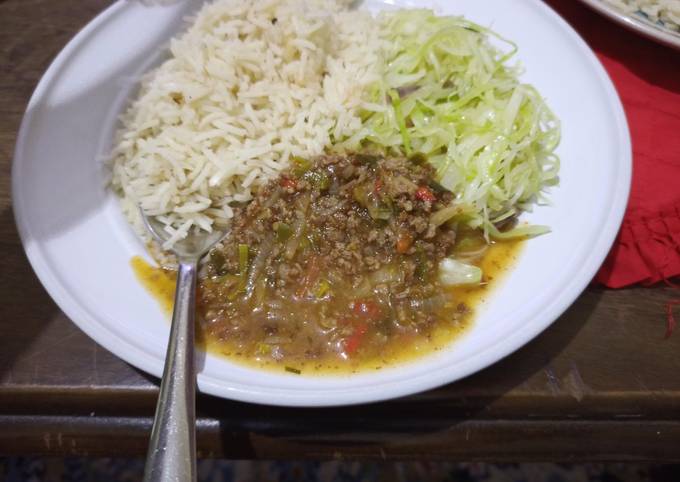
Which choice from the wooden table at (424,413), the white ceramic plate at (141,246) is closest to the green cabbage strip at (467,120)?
the white ceramic plate at (141,246)

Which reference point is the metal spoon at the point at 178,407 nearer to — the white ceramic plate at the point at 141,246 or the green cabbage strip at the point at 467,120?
the white ceramic plate at the point at 141,246

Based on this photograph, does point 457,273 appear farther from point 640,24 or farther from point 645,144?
point 640,24

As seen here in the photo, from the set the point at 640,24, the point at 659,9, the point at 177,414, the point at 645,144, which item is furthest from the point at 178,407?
the point at 659,9

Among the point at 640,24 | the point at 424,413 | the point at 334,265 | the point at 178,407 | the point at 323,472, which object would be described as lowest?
the point at 323,472

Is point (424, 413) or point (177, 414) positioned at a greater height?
point (177, 414)

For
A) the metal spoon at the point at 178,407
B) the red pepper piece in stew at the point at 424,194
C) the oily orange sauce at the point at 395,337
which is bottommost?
the oily orange sauce at the point at 395,337

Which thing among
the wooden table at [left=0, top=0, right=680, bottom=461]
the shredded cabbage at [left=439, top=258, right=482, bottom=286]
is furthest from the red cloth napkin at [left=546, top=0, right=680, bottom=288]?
the shredded cabbage at [left=439, top=258, right=482, bottom=286]

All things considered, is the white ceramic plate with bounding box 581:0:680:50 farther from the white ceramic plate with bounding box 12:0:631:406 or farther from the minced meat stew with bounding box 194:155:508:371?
the minced meat stew with bounding box 194:155:508:371
